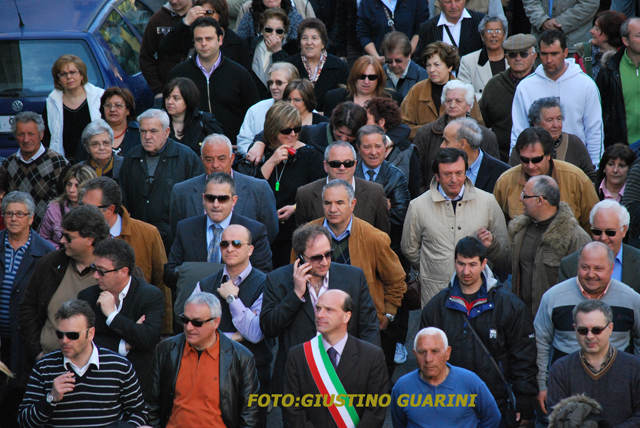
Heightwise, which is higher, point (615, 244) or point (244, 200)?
point (244, 200)

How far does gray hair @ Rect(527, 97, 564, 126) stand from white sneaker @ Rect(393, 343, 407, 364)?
2.58 metres

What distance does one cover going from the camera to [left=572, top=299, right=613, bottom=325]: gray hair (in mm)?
8180

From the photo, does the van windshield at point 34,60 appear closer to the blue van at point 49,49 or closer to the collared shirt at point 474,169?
the blue van at point 49,49

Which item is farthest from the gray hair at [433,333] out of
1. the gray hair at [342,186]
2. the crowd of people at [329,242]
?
the gray hair at [342,186]

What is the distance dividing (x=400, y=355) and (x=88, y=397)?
143 inches

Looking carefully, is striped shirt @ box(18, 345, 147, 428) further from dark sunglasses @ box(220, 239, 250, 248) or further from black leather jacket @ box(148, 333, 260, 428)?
dark sunglasses @ box(220, 239, 250, 248)

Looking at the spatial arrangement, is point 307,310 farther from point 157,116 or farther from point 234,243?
point 157,116

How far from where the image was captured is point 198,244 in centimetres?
972

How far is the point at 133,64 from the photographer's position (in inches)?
569

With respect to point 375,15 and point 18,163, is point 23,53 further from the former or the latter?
point 375,15

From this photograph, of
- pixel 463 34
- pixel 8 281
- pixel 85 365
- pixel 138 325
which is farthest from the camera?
pixel 463 34

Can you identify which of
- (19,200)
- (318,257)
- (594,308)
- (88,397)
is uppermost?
(19,200)

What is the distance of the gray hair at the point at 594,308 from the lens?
26.8ft

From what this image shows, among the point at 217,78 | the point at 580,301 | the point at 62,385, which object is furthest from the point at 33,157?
the point at 580,301
